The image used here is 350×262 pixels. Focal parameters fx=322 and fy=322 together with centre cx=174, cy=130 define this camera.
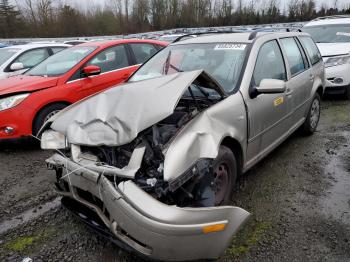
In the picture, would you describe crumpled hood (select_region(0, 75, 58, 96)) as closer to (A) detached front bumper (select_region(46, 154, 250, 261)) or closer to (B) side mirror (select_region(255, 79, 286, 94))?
(A) detached front bumper (select_region(46, 154, 250, 261))

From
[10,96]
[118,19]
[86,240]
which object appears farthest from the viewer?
[118,19]

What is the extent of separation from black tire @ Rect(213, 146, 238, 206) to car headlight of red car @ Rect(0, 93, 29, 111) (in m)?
3.30

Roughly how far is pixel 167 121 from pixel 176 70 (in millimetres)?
973

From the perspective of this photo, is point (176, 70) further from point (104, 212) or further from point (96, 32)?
point (96, 32)

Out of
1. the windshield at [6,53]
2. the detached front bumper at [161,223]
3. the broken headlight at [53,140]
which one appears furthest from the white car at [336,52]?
the windshield at [6,53]

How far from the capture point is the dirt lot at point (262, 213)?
8.63ft

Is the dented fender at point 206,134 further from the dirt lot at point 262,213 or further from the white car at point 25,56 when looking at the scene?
the white car at point 25,56

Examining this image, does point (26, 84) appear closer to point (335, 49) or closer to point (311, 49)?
point (311, 49)

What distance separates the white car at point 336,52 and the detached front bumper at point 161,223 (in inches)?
246

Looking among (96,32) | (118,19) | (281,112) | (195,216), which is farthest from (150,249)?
(118,19)

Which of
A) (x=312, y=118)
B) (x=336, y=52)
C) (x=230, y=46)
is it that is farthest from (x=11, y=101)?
(x=336, y=52)

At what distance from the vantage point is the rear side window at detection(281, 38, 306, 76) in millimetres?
4203

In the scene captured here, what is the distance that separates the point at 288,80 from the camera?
401 centimetres

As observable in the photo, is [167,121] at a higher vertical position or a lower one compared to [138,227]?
higher
